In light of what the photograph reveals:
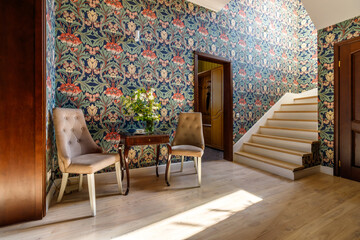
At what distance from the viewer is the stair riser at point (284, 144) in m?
3.21

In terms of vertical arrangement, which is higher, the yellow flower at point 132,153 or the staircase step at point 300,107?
the staircase step at point 300,107

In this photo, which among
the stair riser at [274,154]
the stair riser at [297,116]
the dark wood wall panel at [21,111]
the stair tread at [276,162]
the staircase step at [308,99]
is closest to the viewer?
the dark wood wall panel at [21,111]

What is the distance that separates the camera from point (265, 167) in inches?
128

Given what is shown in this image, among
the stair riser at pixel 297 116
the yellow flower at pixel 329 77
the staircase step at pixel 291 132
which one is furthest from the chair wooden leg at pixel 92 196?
the stair riser at pixel 297 116

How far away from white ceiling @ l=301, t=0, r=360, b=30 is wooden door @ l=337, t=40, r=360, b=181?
0.46 m

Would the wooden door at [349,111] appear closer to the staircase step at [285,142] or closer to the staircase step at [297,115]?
the staircase step at [285,142]

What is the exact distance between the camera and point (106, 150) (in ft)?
9.01

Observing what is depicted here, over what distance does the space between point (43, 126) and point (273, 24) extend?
215 inches

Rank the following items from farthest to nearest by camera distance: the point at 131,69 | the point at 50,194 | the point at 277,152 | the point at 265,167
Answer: the point at 277,152, the point at 265,167, the point at 131,69, the point at 50,194

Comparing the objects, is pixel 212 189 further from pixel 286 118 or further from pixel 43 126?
pixel 286 118

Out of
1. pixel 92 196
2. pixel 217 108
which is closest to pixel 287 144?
pixel 217 108

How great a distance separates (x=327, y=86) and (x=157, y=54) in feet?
9.88

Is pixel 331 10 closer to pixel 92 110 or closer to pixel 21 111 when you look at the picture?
pixel 92 110

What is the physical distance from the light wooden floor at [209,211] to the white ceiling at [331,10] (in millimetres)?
2583
